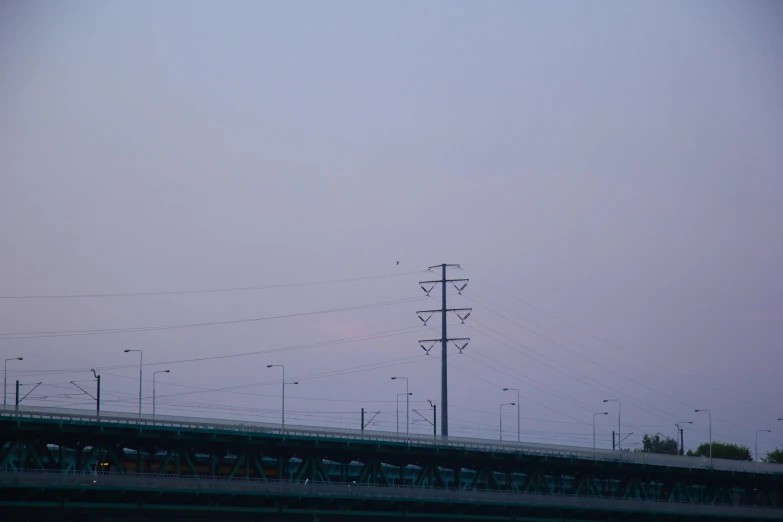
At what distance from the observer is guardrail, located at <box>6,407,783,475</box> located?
316ft

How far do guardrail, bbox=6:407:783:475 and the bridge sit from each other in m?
0.20

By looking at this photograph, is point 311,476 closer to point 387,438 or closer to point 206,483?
point 387,438

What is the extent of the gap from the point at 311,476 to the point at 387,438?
9878 millimetres

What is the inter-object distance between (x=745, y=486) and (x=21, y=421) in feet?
346

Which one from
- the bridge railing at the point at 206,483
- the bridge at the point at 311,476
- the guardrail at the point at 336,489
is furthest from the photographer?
the bridge at the point at 311,476

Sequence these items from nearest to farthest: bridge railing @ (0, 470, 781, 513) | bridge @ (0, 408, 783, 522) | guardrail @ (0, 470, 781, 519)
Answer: bridge railing @ (0, 470, 781, 513) < guardrail @ (0, 470, 781, 519) < bridge @ (0, 408, 783, 522)

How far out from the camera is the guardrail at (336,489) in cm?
8906

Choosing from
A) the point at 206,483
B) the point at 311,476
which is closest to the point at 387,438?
the point at 311,476

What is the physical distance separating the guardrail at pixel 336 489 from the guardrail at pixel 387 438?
521cm

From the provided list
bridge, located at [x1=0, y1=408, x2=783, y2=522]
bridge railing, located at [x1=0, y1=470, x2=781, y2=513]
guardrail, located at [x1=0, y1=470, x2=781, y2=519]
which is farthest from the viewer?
bridge, located at [x1=0, y1=408, x2=783, y2=522]

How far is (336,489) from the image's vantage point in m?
106

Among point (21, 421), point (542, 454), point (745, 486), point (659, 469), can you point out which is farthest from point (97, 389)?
point (745, 486)

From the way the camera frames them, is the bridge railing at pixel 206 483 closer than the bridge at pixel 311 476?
Yes

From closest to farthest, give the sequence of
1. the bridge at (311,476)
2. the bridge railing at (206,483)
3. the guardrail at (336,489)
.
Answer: the bridge railing at (206,483) < the guardrail at (336,489) < the bridge at (311,476)
